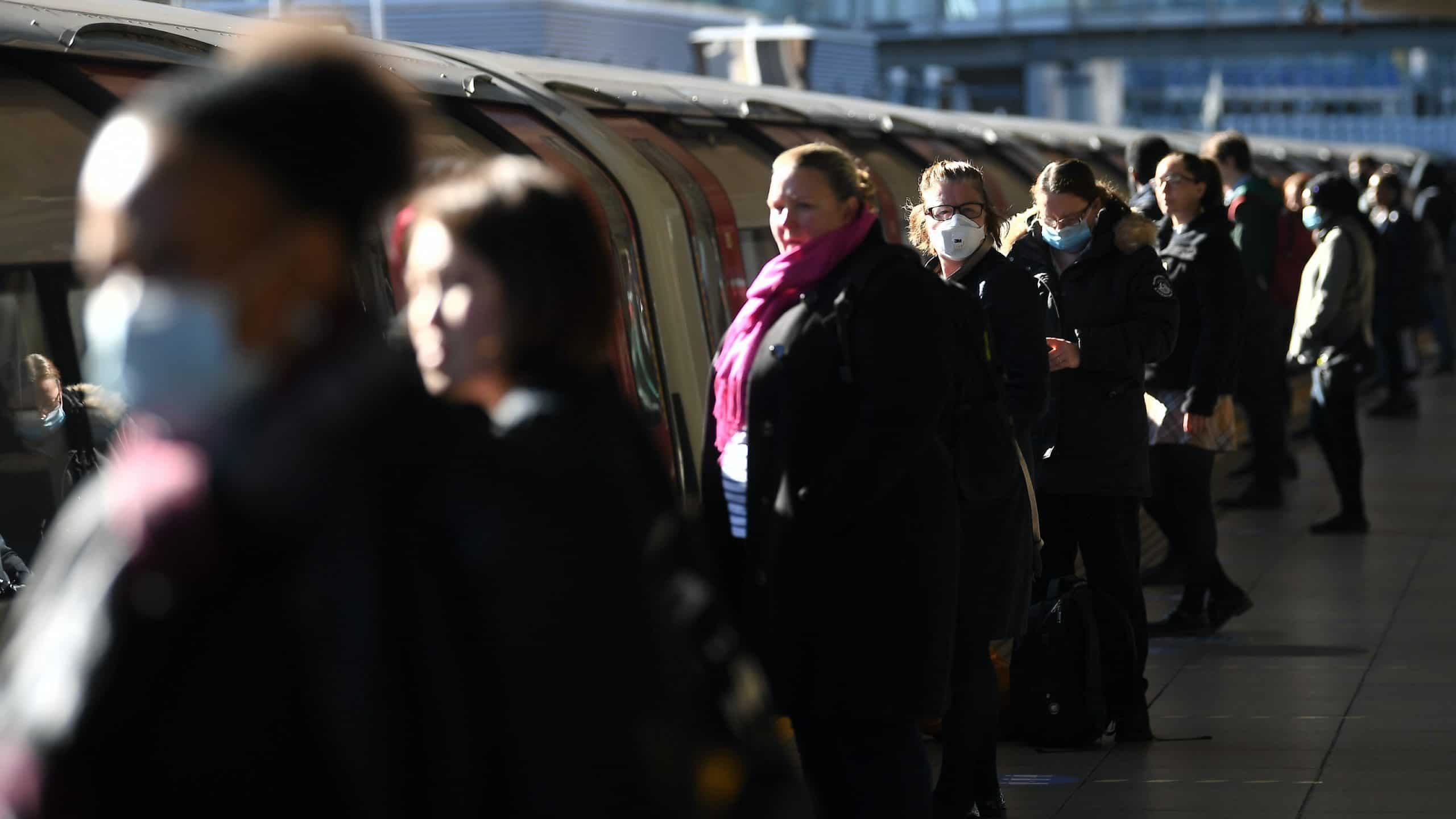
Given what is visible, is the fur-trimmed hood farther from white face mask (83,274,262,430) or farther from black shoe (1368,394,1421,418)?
black shoe (1368,394,1421,418)

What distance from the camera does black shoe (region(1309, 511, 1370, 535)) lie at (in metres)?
10.9

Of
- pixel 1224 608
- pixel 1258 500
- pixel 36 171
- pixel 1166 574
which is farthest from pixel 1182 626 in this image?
pixel 36 171

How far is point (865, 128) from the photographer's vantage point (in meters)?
12.7

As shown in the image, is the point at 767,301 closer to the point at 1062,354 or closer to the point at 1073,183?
the point at 1062,354

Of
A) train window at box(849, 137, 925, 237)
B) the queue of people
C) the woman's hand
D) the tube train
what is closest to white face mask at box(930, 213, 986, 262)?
the tube train

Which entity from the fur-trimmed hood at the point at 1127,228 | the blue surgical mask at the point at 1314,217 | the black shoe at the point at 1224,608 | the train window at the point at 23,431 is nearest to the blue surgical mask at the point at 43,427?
the train window at the point at 23,431

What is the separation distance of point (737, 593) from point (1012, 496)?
53.7 inches

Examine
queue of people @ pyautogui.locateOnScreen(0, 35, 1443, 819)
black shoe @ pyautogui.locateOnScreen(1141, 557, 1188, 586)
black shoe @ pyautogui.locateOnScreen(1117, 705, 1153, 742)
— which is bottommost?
black shoe @ pyautogui.locateOnScreen(1141, 557, 1188, 586)

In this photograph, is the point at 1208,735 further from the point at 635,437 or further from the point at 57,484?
the point at 635,437

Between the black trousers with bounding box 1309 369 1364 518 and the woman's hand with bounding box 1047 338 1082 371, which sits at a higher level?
the woman's hand with bounding box 1047 338 1082 371

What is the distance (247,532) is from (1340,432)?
963 centimetres

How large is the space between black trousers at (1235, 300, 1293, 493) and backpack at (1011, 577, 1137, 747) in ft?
17.3

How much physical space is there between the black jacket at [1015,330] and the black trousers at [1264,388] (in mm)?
6184

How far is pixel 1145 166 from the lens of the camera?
9.24 metres
